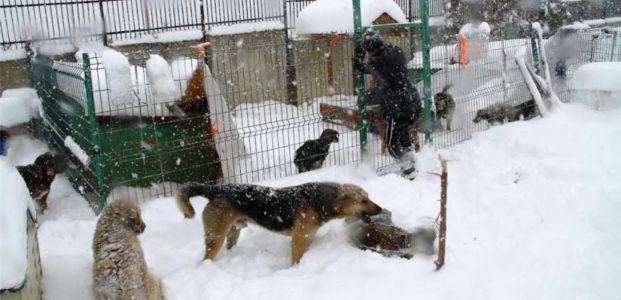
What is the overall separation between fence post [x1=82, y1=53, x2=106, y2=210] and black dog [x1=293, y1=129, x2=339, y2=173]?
2.70 m

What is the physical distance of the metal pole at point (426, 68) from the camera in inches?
316

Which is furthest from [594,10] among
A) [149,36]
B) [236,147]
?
[236,147]

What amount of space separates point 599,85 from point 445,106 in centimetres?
331

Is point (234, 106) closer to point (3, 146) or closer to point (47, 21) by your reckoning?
point (3, 146)

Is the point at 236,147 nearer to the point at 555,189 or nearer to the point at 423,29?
the point at 423,29

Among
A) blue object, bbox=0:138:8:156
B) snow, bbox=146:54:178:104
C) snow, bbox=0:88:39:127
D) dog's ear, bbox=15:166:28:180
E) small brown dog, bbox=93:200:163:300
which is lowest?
small brown dog, bbox=93:200:163:300

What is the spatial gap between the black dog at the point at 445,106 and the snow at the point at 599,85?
310cm

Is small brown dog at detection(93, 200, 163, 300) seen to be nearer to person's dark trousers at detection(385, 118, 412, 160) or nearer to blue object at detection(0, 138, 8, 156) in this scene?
person's dark trousers at detection(385, 118, 412, 160)

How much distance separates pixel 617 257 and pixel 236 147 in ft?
14.9

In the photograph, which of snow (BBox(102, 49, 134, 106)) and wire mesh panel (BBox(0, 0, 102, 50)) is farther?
wire mesh panel (BBox(0, 0, 102, 50))

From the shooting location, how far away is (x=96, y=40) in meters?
12.0

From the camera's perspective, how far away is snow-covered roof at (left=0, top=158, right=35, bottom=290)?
313 centimetres

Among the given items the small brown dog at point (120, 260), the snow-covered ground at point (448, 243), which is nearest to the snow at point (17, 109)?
the snow-covered ground at point (448, 243)

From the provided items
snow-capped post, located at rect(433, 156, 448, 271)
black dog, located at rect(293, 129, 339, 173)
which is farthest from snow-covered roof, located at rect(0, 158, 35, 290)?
black dog, located at rect(293, 129, 339, 173)
